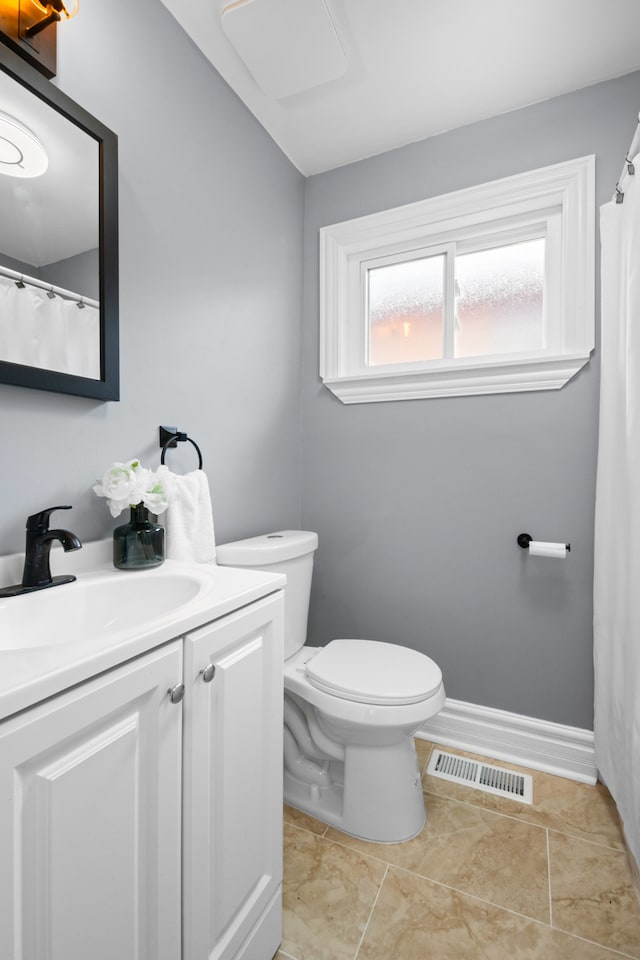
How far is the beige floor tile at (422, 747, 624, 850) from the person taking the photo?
1.40m

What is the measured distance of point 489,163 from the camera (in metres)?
1.79

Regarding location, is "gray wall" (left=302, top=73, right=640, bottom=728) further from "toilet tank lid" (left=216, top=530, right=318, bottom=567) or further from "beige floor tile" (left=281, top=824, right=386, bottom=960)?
"beige floor tile" (left=281, top=824, right=386, bottom=960)

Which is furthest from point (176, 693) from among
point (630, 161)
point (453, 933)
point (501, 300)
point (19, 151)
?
point (501, 300)

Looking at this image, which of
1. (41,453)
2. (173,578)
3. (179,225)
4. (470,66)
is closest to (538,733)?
(173,578)

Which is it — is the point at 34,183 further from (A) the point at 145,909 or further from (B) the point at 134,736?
(A) the point at 145,909

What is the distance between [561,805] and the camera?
4.93 feet

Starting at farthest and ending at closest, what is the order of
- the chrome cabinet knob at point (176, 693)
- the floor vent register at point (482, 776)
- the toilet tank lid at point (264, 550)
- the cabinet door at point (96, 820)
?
the floor vent register at point (482, 776) < the toilet tank lid at point (264, 550) < the chrome cabinet knob at point (176, 693) < the cabinet door at point (96, 820)

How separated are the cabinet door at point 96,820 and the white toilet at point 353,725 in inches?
26.8

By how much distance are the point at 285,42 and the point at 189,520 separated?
150cm

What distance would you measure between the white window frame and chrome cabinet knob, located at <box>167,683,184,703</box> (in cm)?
149

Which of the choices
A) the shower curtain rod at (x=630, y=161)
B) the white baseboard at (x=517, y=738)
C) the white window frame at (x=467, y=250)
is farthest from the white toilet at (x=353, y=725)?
the shower curtain rod at (x=630, y=161)

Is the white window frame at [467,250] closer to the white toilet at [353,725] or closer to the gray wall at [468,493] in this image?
the gray wall at [468,493]

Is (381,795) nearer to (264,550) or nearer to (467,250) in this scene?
(264,550)

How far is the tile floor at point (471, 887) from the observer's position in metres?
1.06
